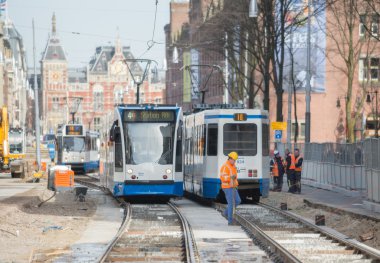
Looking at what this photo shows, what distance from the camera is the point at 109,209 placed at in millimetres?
32312

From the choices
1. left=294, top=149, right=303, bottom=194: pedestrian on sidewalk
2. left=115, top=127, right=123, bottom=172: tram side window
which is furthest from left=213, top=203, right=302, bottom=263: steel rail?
left=294, top=149, right=303, bottom=194: pedestrian on sidewalk

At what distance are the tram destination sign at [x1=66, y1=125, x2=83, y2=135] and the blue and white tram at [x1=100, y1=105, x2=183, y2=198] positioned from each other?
39167 millimetres

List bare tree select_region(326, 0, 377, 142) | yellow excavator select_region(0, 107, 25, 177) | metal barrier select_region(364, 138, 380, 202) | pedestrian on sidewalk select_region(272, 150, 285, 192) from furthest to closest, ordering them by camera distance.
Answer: bare tree select_region(326, 0, 377, 142)
yellow excavator select_region(0, 107, 25, 177)
pedestrian on sidewalk select_region(272, 150, 285, 192)
metal barrier select_region(364, 138, 380, 202)

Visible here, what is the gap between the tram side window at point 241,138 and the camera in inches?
1305

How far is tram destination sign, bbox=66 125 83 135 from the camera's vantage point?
72000 mm

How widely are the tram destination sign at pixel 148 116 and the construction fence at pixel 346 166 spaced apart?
5.91 meters

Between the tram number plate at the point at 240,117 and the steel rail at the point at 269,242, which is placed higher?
the tram number plate at the point at 240,117

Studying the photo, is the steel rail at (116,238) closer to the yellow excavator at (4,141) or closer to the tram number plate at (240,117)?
the tram number plate at (240,117)

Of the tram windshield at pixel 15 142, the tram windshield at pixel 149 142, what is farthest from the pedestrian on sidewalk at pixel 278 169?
the tram windshield at pixel 15 142

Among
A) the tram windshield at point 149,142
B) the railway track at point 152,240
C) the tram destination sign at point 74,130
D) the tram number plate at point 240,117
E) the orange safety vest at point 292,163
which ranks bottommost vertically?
the railway track at point 152,240

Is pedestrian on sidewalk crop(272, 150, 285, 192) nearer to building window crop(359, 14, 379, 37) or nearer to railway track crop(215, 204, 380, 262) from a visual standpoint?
building window crop(359, 14, 379, 37)

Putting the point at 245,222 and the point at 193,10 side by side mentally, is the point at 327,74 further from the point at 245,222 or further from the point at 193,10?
the point at 245,222

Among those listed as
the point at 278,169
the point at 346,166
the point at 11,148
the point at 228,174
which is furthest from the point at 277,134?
the point at 11,148

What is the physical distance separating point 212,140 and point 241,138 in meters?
0.89
